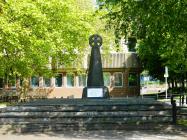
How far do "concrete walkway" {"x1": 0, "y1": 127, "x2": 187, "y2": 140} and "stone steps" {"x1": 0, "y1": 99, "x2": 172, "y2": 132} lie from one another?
2.48 feet

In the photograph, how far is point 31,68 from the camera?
140 feet

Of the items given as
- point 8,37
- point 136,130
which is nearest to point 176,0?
point 136,130

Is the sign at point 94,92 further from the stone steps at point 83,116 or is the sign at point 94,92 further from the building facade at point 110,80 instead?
the building facade at point 110,80

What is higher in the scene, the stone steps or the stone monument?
the stone monument

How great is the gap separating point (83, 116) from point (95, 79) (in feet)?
20.6

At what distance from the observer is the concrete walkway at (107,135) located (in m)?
16.9

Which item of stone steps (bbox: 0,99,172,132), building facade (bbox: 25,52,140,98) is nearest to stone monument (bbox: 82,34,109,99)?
stone steps (bbox: 0,99,172,132)

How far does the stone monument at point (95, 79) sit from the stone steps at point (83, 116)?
4.25 meters

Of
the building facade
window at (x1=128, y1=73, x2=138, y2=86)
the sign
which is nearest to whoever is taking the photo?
the sign

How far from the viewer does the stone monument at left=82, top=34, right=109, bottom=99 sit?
25891 millimetres

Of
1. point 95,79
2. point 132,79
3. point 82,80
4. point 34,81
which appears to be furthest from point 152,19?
point 34,81

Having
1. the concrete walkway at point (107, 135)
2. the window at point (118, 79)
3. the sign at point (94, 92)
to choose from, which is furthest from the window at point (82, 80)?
the concrete walkway at point (107, 135)

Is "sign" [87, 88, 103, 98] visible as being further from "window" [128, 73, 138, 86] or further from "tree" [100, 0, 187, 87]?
"window" [128, 73, 138, 86]

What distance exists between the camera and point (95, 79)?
26141mm
